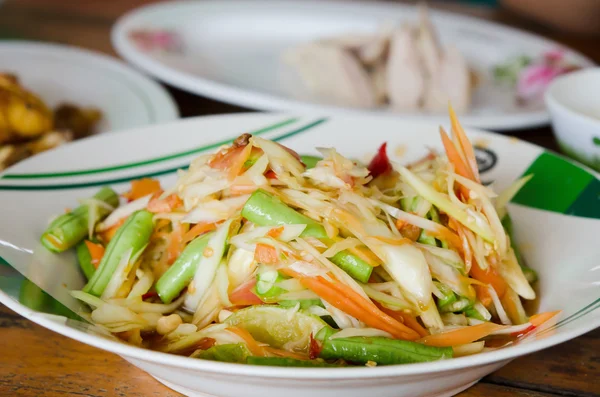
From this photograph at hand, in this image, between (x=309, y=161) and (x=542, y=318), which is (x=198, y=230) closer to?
(x=309, y=161)

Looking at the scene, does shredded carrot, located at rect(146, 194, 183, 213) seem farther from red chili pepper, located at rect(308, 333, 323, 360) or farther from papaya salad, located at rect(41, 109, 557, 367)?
red chili pepper, located at rect(308, 333, 323, 360)

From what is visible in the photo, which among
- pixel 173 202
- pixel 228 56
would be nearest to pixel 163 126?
pixel 173 202

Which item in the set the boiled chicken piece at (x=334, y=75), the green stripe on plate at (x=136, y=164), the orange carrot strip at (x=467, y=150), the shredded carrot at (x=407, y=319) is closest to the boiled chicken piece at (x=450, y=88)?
the boiled chicken piece at (x=334, y=75)

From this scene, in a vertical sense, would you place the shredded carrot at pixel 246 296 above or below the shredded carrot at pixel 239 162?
below

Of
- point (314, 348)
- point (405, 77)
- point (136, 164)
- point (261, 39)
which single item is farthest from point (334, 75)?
point (314, 348)

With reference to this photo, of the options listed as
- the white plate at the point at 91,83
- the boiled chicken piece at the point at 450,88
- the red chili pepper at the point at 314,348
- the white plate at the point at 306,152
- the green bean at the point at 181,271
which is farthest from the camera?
the boiled chicken piece at the point at 450,88

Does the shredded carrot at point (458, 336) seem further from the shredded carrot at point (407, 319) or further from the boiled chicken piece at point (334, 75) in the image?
the boiled chicken piece at point (334, 75)

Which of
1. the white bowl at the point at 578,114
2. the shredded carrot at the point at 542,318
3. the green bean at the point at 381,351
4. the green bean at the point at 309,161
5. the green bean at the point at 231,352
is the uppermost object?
the green bean at the point at 309,161

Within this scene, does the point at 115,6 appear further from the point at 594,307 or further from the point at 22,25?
the point at 594,307
